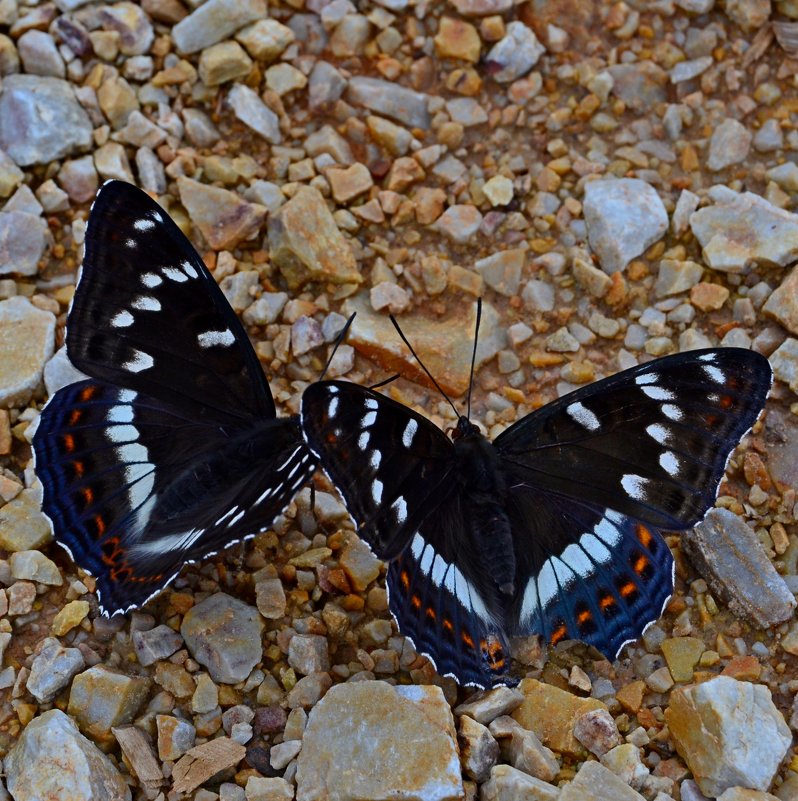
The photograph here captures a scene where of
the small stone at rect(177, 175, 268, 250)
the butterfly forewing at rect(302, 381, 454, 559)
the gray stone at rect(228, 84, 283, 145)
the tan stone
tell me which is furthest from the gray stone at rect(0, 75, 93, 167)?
the butterfly forewing at rect(302, 381, 454, 559)

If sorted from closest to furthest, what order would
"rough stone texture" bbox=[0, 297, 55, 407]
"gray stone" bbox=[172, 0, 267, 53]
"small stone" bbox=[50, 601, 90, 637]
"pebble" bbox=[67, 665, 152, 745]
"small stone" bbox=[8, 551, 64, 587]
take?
"pebble" bbox=[67, 665, 152, 745] → "small stone" bbox=[50, 601, 90, 637] → "small stone" bbox=[8, 551, 64, 587] → "rough stone texture" bbox=[0, 297, 55, 407] → "gray stone" bbox=[172, 0, 267, 53]

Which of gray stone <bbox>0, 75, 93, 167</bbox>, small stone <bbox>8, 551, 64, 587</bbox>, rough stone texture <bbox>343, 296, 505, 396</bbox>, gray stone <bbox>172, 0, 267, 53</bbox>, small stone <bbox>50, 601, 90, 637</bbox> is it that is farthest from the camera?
gray stone <bbox>172, 0, 267, 53</bbox>

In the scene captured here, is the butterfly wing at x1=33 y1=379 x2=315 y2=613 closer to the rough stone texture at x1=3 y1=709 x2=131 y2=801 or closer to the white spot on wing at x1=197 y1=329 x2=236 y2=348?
the white spot on wing at x1=197 y1=329 x2=236 y2=348

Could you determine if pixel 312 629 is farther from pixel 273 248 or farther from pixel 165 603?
pixel 273 248

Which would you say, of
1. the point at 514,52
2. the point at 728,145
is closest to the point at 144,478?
the point at 514,52

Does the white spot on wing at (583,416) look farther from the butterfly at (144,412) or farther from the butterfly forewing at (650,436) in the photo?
the butterfly at (144,412)

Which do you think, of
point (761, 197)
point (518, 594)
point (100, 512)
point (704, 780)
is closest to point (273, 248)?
point (100, 512)

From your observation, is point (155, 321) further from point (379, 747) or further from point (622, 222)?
point (622, 222)
